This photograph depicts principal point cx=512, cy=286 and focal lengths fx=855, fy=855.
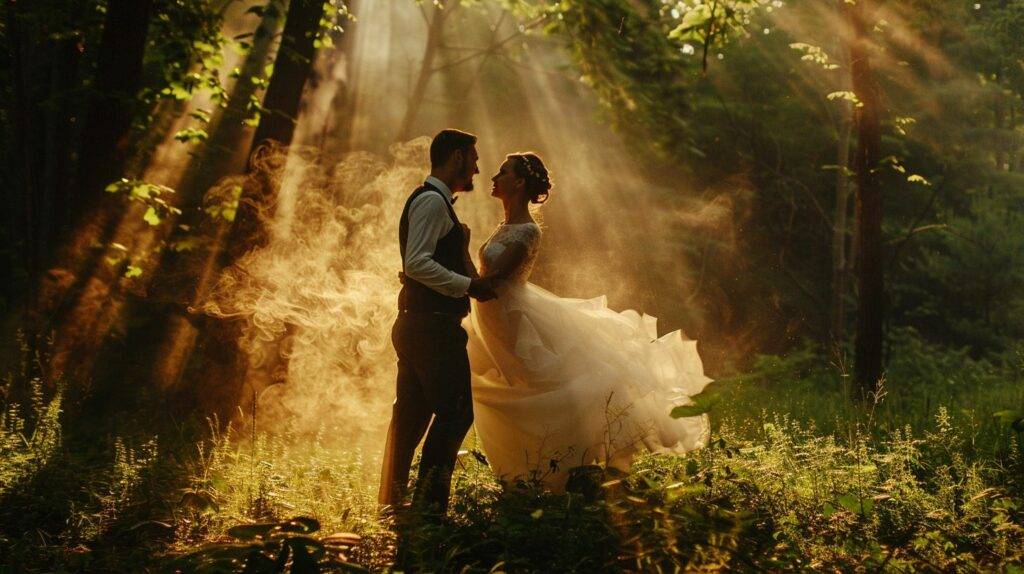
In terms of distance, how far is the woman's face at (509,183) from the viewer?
19.0 ft

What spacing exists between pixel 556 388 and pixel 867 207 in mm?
7019

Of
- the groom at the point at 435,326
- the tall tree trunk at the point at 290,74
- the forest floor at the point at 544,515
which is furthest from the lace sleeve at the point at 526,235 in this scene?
the tall tree trunk at the point at 290,74

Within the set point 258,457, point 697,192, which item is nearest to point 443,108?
point 697,192

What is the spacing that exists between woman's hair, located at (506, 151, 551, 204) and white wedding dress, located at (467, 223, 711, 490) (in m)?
0.25

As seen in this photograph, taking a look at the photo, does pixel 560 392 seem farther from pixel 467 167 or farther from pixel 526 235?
pixel 467 167

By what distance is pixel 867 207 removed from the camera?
428 inches

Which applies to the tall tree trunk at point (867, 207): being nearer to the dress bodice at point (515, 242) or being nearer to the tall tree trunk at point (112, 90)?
the dress bodice at point (515, 242)

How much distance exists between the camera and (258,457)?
5555mm

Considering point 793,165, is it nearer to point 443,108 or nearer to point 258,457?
point 443,108

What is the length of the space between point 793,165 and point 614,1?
15.2m

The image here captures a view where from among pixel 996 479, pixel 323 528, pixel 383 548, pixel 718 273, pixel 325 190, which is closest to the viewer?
pixel 383 548

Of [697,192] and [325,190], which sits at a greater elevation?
[697,192]

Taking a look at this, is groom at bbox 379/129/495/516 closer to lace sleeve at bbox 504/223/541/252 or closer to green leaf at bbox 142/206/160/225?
lace sleeve at bbox 504/223/541/252

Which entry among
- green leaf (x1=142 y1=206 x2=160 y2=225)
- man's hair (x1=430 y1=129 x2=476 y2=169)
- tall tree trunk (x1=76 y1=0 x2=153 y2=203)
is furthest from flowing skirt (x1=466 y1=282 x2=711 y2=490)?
tall tree trunk (x1=76 y1=0 x2=153 y2=203)
